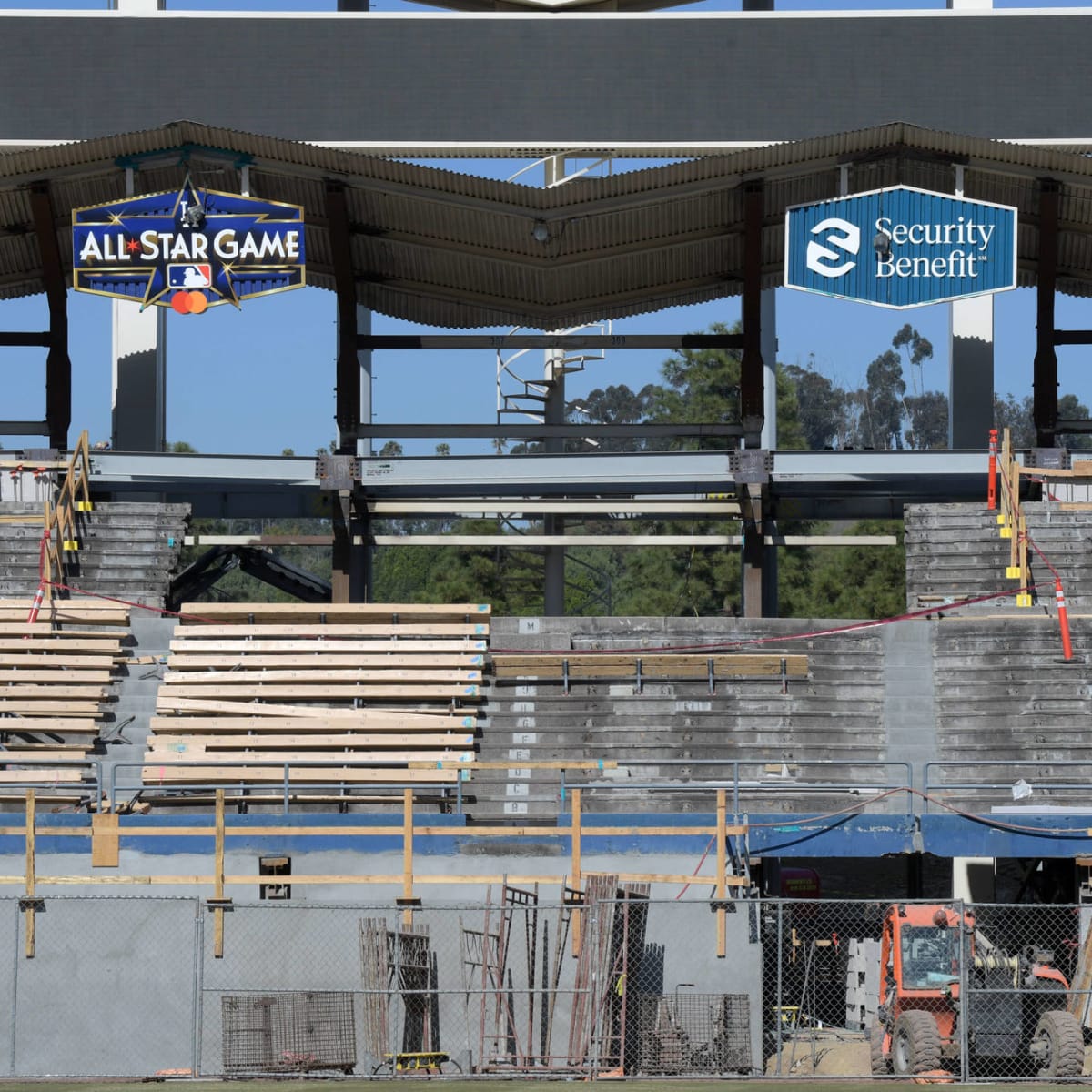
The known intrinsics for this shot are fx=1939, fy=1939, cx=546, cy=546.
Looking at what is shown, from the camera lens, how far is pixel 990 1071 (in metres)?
18.7

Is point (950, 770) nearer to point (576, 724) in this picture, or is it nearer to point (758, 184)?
point (576, 724)

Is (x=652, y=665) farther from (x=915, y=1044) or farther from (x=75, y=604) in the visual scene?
(x=915, y=1044)

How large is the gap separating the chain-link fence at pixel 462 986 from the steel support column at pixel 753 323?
1263 cm

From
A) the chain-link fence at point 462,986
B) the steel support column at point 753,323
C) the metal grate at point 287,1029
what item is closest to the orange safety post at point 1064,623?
the steel support column at point 753,323

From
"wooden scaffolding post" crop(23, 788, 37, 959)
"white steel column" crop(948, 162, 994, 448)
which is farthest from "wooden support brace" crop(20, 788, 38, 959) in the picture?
"white steel column" crop(948, 162, 994, 448)

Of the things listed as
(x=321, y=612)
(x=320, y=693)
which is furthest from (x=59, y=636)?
(x=320, y=693)

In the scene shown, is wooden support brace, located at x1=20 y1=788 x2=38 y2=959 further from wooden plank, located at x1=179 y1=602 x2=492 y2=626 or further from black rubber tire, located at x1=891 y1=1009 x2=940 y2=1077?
black rubber tire, located at x1=891 y1=1009 x2=940 y2=1077

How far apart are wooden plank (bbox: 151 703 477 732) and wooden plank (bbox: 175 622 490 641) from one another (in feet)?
5.36

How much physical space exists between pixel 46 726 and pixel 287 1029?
25.5 ft

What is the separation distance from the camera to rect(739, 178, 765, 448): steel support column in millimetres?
31000

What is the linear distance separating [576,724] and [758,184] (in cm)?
969

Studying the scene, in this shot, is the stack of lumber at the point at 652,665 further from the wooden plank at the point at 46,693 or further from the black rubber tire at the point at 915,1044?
the black rubber tire at the point at 915,1044

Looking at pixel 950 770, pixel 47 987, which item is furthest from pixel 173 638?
pixel 950 770

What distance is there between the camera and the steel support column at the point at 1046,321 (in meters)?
31.0
